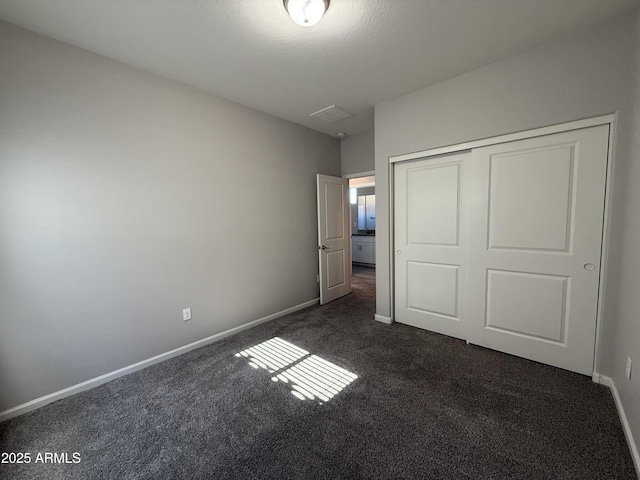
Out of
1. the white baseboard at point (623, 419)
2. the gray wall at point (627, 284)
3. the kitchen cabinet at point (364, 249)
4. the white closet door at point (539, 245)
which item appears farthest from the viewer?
the kitchen cabinet at point (364, 249)

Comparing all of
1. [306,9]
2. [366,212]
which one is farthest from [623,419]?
[366,212]

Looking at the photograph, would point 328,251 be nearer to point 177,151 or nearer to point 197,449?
point 177,151

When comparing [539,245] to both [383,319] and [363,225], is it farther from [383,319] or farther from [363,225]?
[363,225]

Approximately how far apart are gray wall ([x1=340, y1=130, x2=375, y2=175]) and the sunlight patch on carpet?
280 centimetres

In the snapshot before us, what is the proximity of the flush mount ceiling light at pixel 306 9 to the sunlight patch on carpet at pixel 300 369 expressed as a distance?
8.45 feet

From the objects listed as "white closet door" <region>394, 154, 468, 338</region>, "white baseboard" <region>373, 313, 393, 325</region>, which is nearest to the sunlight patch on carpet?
"white baseboard" <region>373, 313, 393, 325</region>

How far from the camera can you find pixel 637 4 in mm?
1658

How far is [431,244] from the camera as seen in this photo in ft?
9.30

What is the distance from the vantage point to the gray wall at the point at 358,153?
3914mm

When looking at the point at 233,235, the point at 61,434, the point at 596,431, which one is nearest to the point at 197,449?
the point at 61,434

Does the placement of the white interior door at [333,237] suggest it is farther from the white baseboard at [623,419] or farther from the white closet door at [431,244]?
the white baseboard at [623,419]

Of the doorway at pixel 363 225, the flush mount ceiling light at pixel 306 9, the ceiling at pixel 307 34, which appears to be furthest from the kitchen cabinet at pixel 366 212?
the flush mount ceiling light at pixel 306 9

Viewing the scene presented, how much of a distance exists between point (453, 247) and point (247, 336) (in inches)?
97.7

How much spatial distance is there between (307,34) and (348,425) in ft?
8.94
